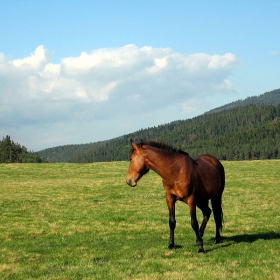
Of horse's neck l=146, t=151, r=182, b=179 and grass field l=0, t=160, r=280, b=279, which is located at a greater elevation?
horse's neck l=146, t=151, r=182, b=179

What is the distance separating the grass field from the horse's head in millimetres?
→ 2311

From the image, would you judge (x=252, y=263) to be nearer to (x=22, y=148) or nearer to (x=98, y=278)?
(x=98, y=278)

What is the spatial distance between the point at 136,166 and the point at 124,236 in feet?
17.9

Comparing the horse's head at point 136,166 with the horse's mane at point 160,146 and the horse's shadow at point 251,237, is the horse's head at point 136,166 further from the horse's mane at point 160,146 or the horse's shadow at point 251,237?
the horse's shadow at point 251,237

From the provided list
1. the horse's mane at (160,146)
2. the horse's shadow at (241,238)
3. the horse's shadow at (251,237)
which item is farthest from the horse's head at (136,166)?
the horse's shadow at (251,237)

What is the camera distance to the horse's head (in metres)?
10.7

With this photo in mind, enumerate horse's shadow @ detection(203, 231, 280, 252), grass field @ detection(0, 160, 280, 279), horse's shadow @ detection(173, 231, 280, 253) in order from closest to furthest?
grass field @ detection(0, 160, 280, 279)
horse's shadow @ detection(173, 231, 280, 253)
horse's shadow @ detection(203, 231, 280, 252)

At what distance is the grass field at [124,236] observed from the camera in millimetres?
9266

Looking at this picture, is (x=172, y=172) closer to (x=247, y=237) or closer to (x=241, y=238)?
(x=241, y=238)

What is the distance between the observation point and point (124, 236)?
1520 centimetres

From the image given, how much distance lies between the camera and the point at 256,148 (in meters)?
172

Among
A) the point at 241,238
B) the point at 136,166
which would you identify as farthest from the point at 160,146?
the point at 241,238

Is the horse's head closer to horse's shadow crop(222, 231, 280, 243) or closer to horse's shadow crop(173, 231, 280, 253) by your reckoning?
horse's shadow crop(173, 231, 280, 253)

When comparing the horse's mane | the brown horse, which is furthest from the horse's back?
the horse's mane
